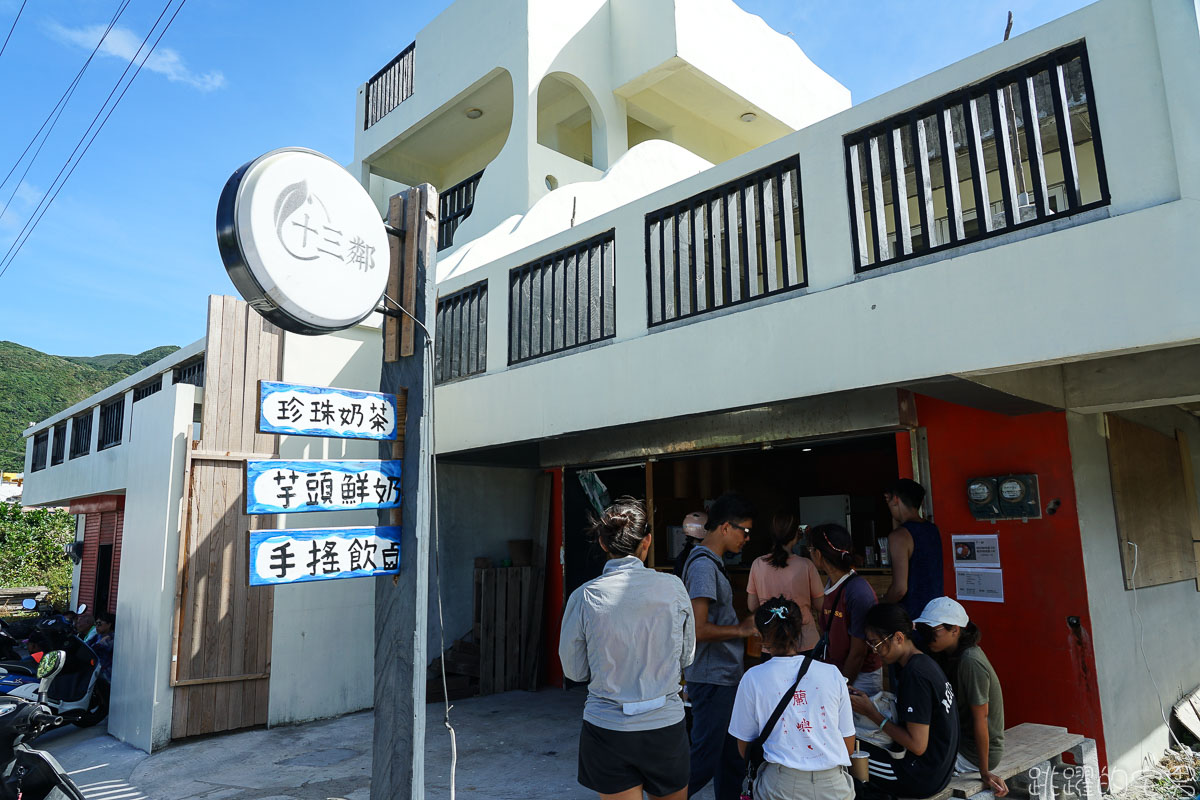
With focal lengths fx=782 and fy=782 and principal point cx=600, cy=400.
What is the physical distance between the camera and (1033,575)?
5059mm

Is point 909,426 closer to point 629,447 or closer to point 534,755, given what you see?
point 629,447

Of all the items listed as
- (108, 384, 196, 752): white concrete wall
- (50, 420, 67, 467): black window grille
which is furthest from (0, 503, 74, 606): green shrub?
(108, 384, 196, 752): white concrete wall

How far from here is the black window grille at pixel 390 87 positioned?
1293cm

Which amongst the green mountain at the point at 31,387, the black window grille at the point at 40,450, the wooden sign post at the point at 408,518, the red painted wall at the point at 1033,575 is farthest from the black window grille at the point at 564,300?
the green mountain at the point at 31,387

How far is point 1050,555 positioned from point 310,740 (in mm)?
6080

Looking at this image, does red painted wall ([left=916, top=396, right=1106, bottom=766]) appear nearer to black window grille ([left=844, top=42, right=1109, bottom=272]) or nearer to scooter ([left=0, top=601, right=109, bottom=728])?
black window grille ([left=844, top=42, right=1109, bottom=272])

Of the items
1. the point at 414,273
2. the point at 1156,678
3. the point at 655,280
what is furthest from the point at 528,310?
the point at 1156,678

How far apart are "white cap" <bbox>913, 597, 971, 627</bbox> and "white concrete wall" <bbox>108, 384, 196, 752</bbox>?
240 inches

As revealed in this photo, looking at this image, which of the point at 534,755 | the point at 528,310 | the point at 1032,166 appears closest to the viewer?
the point at 1032,166

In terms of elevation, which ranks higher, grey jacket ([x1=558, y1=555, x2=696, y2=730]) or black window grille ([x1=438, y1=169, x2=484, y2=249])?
black window grille ([x1=438, y1=169, x2=484, y2=249])

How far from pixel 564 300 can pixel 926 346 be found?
312cm

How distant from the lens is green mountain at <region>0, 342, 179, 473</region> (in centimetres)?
4094

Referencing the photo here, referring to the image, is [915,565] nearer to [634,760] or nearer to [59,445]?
[634,760]

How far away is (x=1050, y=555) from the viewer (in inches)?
197
